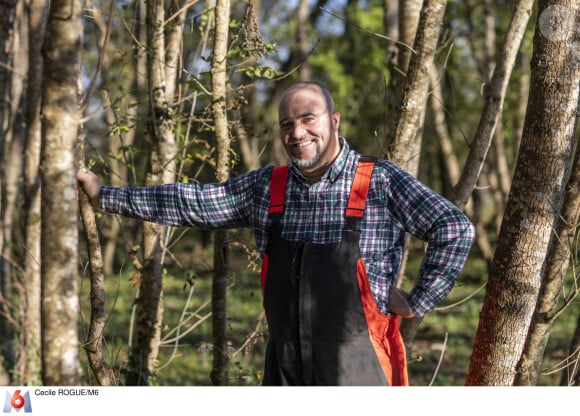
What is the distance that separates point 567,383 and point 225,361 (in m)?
2.38

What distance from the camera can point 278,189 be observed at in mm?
4082

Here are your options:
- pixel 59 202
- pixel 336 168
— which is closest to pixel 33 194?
pixel 336 168

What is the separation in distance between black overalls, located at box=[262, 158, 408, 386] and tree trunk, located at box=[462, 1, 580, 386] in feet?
2.49

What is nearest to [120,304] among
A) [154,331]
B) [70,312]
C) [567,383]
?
[154,331]

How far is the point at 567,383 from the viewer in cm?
514

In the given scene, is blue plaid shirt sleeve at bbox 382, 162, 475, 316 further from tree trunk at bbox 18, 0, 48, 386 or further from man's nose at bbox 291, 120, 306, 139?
tree trunk at bbox 18, 0, 48, 386

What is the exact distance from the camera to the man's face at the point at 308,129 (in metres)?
4.00

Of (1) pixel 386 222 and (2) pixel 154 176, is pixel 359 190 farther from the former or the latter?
(2) pixel 154 176

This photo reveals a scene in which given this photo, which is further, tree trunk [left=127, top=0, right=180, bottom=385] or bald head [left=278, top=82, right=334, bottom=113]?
tree trunk [left=127, top=0, right=180, bottom=385]

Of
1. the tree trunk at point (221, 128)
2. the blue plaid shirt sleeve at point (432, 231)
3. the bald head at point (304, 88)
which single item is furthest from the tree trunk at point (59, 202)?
the tree trunk at point (221, 128)

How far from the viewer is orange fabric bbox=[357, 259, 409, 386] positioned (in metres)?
3.80

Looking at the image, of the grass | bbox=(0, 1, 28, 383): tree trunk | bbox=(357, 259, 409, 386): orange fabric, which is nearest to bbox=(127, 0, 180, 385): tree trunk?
the grass

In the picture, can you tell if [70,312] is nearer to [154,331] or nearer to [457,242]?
[457,242]
